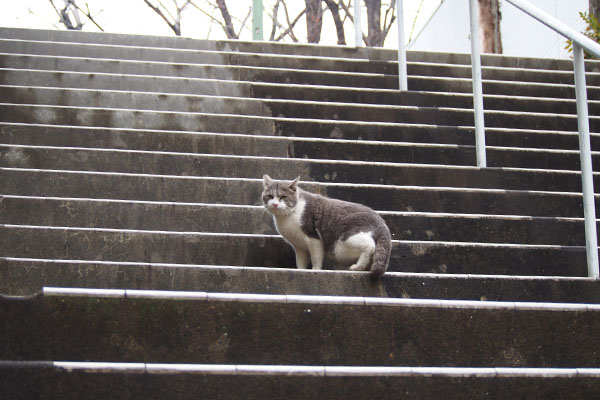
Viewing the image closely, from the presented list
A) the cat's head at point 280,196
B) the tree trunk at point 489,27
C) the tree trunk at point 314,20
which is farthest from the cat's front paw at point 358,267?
the tree trunk at point 314,20

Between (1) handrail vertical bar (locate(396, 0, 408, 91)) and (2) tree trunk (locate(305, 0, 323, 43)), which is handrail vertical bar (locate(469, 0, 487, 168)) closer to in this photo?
(1) handrail vertical bar (locate(396, 0, 408, 91))

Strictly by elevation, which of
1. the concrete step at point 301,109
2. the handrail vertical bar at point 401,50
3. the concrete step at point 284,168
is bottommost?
the concrete step at point 284,168

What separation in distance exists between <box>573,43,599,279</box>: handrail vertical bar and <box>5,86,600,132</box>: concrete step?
6.56ft

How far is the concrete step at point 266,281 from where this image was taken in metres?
3.45

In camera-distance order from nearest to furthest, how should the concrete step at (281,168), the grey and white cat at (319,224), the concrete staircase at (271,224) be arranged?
the concrete staircase at (271,224), the grey and white cat at (319,224), the concrete step at (281,168)

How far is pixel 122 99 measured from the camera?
6.31 m

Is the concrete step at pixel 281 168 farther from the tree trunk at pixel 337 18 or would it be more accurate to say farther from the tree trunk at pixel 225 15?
the tree trunk at pixel 225 15

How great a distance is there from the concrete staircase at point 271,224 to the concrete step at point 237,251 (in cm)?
1

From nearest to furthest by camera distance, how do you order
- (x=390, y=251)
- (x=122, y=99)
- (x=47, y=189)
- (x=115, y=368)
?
(x=115, y=368)
(x=390, y=251)
(x=47, y=189)
(x=122, y=99)

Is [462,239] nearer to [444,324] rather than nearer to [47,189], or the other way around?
[444,324]

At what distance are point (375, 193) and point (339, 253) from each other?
743mm

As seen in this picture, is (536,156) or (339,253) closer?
(339,253)

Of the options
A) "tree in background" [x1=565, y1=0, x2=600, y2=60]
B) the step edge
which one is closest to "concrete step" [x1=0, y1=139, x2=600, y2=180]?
the step edge

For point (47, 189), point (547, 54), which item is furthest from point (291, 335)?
point (547, 54)
